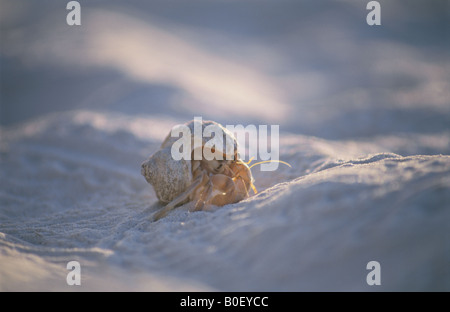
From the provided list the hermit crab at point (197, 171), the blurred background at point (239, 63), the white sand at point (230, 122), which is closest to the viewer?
the white sand at point (230, 122)

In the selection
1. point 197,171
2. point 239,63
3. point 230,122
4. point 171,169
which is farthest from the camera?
point 239,63

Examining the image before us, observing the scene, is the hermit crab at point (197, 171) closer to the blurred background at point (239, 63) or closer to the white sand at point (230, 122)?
the white sand at point (230, 122)

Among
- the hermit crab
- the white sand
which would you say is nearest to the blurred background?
the white sand

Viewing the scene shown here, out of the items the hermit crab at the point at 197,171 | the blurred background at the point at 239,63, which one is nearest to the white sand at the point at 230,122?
the blurred background at the point at 239,63

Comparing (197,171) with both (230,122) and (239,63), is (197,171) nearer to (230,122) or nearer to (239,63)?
(230,122)

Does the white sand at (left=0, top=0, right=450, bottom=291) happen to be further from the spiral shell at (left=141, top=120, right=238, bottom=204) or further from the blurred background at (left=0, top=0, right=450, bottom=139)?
the spiral shell at (left=141, top=120, right=238, bottom=204)

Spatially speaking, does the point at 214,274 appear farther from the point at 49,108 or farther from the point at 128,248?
the point at 49,108

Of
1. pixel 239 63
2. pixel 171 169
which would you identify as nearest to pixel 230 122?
pixel 239 63
